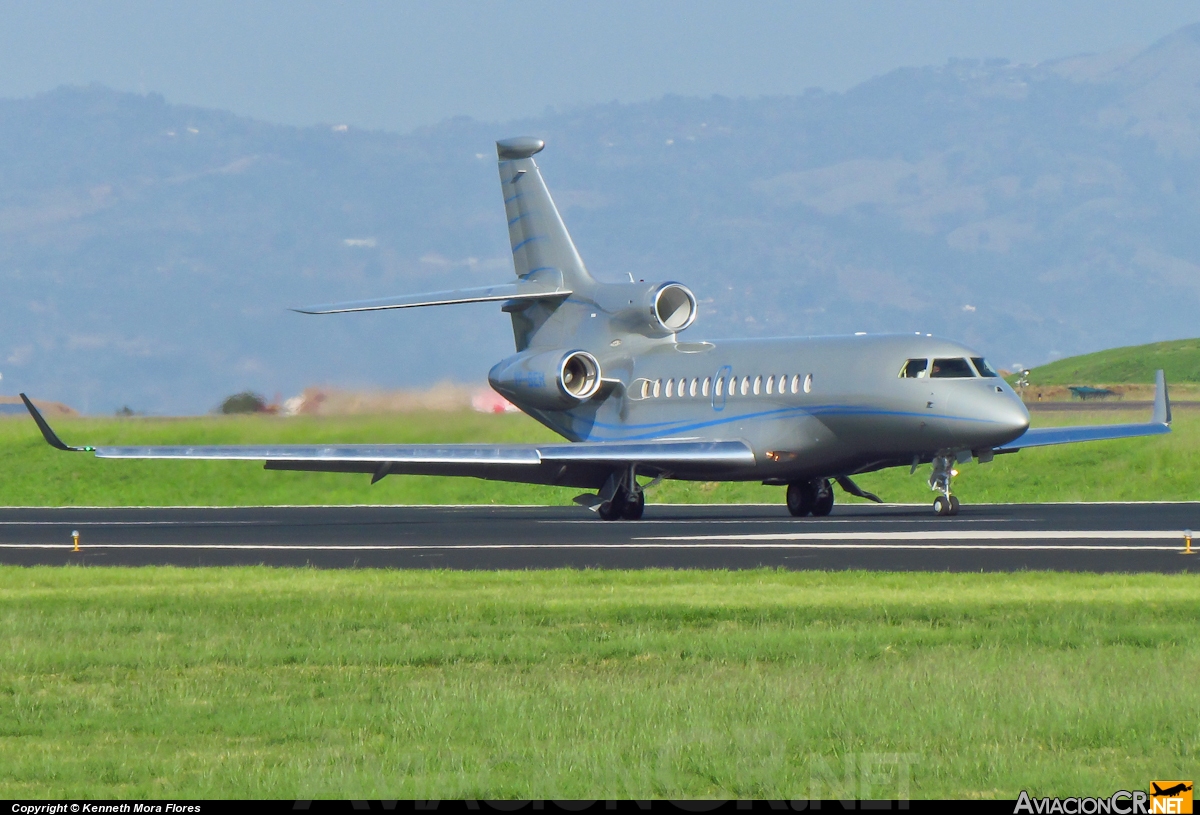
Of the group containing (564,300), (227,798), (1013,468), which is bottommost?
(227,798)

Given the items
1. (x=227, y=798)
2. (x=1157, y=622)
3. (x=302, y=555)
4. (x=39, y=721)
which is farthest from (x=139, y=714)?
(x=302, y=555)

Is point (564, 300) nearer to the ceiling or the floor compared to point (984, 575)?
nearer to the ceiling

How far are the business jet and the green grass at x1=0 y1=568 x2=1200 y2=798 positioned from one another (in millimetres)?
13488

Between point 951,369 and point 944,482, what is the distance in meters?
2.57

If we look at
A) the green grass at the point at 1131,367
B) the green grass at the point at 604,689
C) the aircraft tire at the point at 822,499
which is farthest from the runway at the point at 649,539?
the green grass at the point at 1131,367

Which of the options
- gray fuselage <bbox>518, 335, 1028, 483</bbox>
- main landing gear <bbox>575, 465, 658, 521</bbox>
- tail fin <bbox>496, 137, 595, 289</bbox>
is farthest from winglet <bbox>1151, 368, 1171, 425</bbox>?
tail fin <bbox>496, 137, 595, 289</bbox>

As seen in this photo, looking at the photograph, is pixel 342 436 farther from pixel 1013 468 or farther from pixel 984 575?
pixel 984 575

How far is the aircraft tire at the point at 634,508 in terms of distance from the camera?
3634 centimetres

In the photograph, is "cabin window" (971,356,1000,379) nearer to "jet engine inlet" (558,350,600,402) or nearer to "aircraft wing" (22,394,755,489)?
"aircraft wing" (22,394,755,489)

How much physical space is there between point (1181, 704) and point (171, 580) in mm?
14225

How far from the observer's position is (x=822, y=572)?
2095 cm

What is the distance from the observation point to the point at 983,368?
33125 millimetres

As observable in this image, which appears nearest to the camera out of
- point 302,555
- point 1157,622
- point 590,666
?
point 590,666

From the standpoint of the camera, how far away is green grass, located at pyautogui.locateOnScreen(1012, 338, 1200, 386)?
14712 cm
